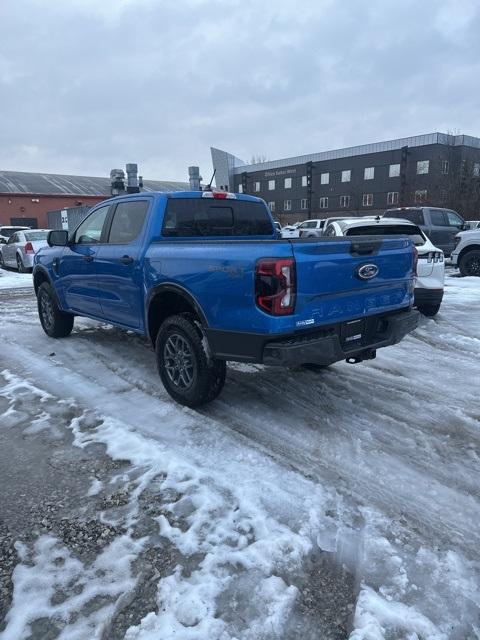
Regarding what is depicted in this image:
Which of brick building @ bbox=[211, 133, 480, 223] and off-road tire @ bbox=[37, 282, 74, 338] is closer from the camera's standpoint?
off-road tire @ bbox=[37, 282, 74, 338]

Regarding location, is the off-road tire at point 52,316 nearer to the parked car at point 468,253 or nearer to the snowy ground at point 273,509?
the snowy ground at point 273,509

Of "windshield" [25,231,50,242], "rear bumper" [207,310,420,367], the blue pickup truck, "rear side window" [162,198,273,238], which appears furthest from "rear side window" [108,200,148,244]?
"windshield" [25,231,50,242]

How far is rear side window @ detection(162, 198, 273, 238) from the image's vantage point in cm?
478

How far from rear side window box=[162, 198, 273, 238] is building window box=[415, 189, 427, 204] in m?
38.8

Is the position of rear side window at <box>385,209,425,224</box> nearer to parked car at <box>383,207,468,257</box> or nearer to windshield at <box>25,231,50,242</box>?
parked car at <box>383,207,468,257</box>

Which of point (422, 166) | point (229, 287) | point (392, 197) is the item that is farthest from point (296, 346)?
point (392, 197)

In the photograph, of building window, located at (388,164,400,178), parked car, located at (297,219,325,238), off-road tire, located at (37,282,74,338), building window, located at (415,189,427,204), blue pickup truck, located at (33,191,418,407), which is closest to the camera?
blue pickup truck, located at (33,191,418,407)

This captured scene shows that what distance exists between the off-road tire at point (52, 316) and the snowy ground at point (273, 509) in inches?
68.8

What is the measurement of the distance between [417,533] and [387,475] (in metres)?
0.58

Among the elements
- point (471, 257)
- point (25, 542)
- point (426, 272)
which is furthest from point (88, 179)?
point (25, 542)

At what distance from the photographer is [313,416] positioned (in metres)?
4.11

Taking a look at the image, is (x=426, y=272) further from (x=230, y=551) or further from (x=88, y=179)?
(x=88, y=179)

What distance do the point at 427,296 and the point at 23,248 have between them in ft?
44.2

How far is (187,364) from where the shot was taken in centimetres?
413
